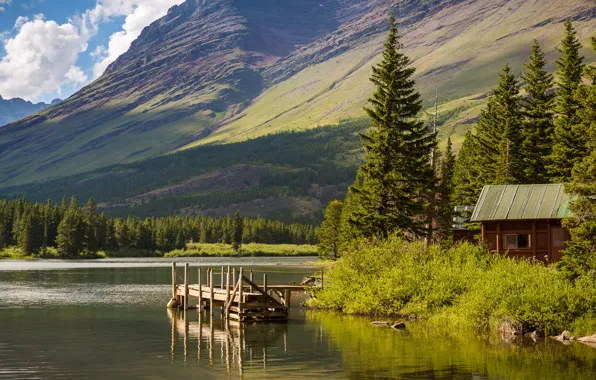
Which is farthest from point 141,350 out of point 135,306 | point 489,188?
point 489,188

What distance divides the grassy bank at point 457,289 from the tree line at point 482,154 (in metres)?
2.46

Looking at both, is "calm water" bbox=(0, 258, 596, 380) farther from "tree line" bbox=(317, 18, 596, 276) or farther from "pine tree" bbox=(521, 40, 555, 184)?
"pine tree" bbox=(521, 40, 555, 184)

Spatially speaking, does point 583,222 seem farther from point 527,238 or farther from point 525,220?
point 527,238

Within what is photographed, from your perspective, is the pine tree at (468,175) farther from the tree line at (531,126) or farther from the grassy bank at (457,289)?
the grassy bank at (457,289)

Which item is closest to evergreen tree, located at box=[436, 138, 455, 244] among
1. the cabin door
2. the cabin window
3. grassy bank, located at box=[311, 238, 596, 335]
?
the cabin window

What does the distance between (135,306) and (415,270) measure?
89.0ft

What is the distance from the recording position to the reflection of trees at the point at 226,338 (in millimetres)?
39656

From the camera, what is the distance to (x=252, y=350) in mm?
42312

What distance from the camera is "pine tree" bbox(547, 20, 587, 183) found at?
211 feet

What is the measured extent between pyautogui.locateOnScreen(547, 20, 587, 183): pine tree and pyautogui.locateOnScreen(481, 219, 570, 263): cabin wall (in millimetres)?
5414

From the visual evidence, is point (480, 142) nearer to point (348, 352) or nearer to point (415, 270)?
point (415, 270)

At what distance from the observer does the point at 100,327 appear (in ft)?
172

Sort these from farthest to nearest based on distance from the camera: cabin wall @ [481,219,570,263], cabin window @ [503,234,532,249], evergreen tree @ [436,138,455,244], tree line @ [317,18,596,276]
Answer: evergreen tree @ [436,138,455,244], cabin window @ [503,234,532,249], cabin wall @ [481,219,570,263], tree line @ [317,18,596,276]

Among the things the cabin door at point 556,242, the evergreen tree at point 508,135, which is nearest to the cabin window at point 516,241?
the cabin door at point 556,242
